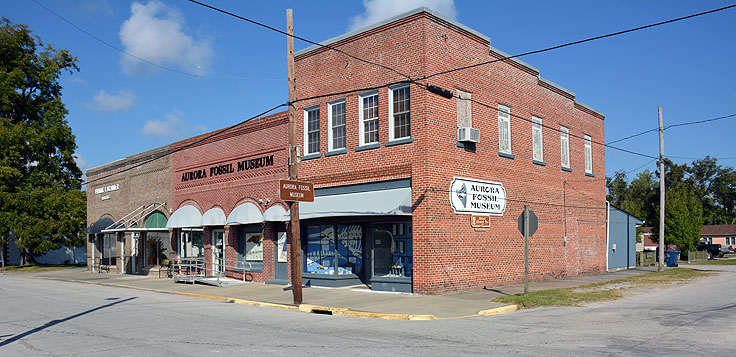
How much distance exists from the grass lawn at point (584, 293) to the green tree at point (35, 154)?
→ 3360 centimetres

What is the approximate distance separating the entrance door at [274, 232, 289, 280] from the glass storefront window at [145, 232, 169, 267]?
10.2 meters

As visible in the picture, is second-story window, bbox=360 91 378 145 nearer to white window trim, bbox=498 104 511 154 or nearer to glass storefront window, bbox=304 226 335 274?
glass storefront window, bbox=304 226 335 274

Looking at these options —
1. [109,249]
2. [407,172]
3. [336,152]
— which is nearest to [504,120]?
[407,172]

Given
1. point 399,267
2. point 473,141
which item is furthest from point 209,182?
point 473,141

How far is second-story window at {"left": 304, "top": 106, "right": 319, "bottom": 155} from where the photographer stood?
22047 millimetres

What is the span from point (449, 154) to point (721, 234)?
90.7 m

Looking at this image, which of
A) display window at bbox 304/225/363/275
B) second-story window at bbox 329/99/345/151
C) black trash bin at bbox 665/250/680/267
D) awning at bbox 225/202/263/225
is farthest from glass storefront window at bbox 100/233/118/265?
black trash bin at bbox 665/250/680/267

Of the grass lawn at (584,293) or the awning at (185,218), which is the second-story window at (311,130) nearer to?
the awning at (185,218)

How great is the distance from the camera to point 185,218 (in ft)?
90.5

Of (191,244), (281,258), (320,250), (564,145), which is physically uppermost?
(564,145)

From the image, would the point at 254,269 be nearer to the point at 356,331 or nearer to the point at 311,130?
the point at 311,130

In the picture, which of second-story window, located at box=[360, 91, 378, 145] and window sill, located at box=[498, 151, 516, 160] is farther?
window sill, located at box=[498, 151, 516, 160]

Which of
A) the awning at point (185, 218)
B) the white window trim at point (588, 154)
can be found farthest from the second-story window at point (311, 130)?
the white window trim at point (588, 154)

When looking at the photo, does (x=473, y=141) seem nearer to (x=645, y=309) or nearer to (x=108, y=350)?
(x=645, y=309)
